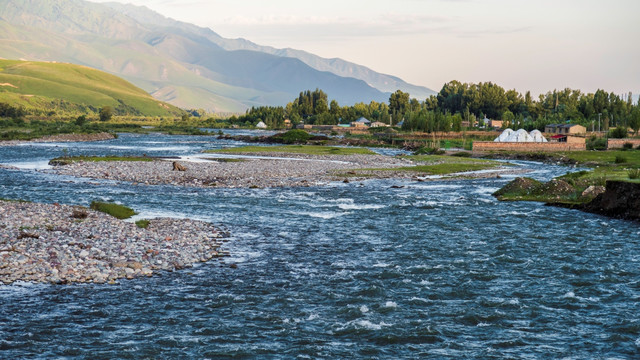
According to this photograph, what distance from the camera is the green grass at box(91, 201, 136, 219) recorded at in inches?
1511

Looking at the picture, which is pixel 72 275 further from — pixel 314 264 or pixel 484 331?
pixel 484 331

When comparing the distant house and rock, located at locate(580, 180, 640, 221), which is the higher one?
the distant house

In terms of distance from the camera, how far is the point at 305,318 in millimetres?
20531

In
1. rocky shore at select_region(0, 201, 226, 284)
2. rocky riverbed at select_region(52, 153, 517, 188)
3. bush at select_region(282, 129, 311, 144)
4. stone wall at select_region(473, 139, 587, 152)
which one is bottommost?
rocky shore at select_region(0, 201, 226, 284)

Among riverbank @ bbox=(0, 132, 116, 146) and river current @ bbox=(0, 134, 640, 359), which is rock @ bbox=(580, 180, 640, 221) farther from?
riverbank @ bbox=(0, 132, 116, 146)

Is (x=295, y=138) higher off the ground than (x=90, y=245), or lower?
higher

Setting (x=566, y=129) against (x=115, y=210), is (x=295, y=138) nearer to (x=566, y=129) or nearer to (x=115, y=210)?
(x=566, y=129)

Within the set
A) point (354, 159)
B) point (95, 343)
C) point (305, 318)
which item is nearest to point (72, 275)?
point (95, 343)

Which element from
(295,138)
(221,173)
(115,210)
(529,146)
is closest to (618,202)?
(115,210)

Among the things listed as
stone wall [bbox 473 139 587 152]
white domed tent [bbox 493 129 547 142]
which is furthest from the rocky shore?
white domed tent [bbox 493 129 547 142]

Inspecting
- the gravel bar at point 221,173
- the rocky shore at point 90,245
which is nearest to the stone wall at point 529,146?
the gravel bar at point 221,173

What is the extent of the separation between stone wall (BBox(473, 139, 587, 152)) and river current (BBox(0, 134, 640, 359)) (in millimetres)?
88930

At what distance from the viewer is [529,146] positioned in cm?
12794

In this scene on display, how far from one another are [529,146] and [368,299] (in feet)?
375
